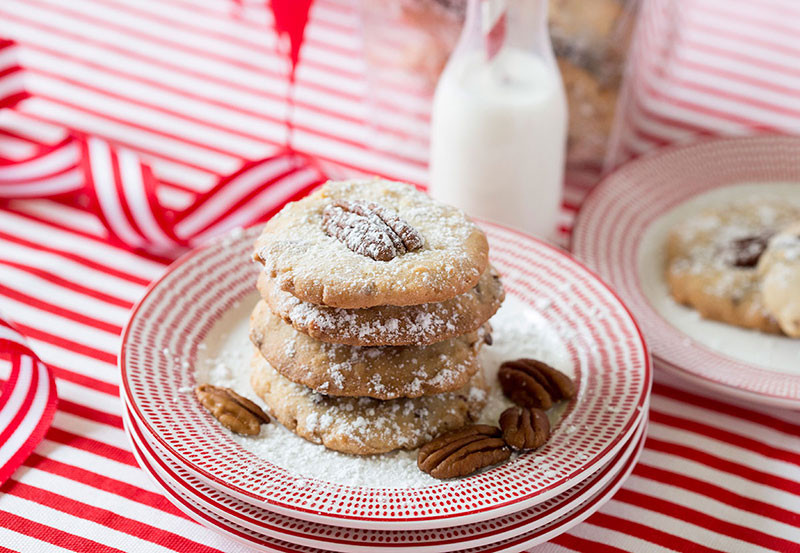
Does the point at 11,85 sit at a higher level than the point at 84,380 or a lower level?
higher

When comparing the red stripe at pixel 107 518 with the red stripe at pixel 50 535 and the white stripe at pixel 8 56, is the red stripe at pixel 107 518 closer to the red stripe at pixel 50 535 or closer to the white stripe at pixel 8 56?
the red stripe at pixel 50 535

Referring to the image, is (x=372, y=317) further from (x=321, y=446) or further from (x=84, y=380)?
(x=84, y=380)

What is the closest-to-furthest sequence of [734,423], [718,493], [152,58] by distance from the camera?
[718,493] < [734,423] < [152,58]

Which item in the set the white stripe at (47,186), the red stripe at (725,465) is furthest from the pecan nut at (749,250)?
the white stripe at (47,186)

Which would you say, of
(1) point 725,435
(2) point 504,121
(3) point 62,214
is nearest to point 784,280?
(1) point 725,435

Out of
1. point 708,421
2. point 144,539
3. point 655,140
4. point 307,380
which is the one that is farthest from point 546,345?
point 655,140

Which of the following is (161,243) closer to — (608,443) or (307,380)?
(307,380)
